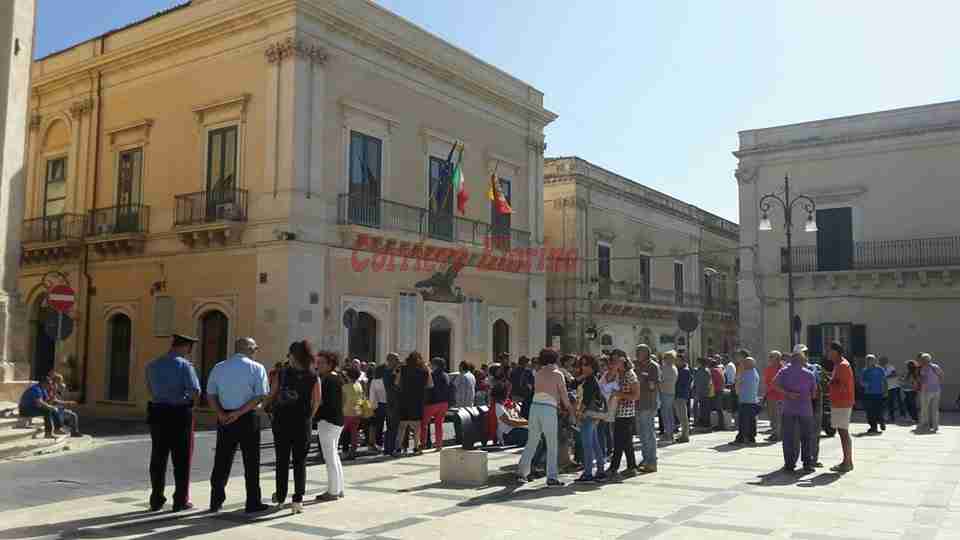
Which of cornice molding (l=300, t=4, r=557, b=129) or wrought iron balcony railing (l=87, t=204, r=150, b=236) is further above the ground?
cornice molding (l=300, t=4, r=557, b=129)

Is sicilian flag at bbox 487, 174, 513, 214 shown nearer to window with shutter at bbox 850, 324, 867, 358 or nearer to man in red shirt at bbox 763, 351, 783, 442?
window with shutter at bbox 850, 324, 867, 358

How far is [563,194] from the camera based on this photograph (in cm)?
3350

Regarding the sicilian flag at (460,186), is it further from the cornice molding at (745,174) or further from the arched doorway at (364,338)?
the cornice molding at (745,174)

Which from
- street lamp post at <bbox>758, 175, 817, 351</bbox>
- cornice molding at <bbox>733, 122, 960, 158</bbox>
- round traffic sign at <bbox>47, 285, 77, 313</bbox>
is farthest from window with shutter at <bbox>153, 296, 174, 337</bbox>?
cornice molding at <bbox>733, 122, 960, 158</bbox>

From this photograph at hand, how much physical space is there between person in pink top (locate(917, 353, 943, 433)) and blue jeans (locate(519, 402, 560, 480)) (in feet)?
34.3

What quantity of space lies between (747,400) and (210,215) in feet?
43.1

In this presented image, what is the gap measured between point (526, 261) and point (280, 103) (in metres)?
10.2

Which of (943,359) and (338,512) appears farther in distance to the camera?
(943,359)

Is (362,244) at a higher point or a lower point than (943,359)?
higher

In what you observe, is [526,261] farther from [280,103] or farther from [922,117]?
[922,117]

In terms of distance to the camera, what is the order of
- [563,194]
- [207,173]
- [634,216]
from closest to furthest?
[207,173]
[563,194]
[634,216]

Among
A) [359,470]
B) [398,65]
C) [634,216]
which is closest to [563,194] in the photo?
[634,216]

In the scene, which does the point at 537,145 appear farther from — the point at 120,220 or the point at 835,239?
the point at 120,220

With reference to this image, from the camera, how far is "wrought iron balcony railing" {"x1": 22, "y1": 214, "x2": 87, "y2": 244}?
23.5 m
